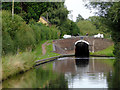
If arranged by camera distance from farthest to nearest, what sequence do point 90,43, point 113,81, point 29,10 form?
point 29,10
point 90,43
point 113,81

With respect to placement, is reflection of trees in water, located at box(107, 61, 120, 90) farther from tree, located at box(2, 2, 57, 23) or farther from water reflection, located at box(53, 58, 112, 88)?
tree, located at box(2, 2, 57, 23)

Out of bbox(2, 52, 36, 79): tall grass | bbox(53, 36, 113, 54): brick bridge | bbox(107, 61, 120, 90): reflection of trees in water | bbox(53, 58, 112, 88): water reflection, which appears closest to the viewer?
bbox(107, 61, 120, 90): reflection of trees in water

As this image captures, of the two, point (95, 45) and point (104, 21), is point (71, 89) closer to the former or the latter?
point (104, 21)

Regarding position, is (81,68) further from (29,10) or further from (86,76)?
(29,10)

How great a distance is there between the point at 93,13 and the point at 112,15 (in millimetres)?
4002

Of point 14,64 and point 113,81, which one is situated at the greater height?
point 14,64

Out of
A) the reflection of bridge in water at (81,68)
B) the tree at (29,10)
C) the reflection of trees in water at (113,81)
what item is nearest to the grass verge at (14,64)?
the reflection of bridge in water at (81,68)

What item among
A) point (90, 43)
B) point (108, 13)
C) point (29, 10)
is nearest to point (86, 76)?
point (108, 13)

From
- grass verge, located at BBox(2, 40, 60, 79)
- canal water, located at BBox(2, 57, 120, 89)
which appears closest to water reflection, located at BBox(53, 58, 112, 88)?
canal water, located at BBox(2, 57, 120, 89)

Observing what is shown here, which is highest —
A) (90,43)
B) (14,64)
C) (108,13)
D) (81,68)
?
(108,13)

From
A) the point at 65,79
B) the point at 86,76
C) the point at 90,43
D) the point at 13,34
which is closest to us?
the point at 65,79

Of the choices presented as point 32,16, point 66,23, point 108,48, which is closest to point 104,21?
point 108,48

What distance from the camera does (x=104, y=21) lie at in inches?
1319

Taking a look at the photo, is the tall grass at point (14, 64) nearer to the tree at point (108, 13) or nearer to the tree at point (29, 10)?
the tree at point (108, 13)
